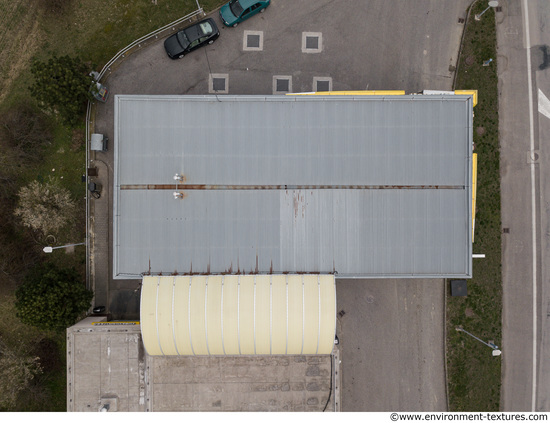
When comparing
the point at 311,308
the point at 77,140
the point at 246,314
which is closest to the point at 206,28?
the point at 77,140

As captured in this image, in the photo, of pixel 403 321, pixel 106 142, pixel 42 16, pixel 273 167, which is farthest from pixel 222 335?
pixel 42 16

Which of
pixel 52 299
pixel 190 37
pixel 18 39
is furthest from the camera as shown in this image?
pixel 18 39

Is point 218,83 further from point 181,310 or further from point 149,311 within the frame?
point 149,311

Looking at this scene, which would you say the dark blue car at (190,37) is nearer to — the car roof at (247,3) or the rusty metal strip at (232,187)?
the car roof at (247,3)

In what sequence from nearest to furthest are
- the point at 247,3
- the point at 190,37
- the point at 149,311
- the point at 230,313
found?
the point at 149,311
the point at 230,313
the point at 247,3
the point at 190,37

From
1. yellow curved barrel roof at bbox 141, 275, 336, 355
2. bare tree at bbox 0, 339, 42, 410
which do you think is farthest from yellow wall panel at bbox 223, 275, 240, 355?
bare tree at bbox 0, 339, 42, 410

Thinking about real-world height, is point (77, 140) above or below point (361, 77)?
below

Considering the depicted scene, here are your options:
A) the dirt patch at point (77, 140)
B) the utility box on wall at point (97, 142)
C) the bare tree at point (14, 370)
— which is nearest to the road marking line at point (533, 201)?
the utility box on wall at point (97, 142)
